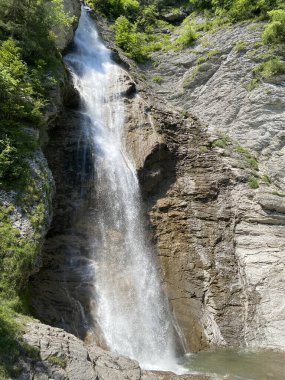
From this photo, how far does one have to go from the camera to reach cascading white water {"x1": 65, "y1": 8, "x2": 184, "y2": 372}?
42.0 feet

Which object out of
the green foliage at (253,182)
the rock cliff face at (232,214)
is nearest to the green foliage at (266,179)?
the rock cliff face at (232,214)

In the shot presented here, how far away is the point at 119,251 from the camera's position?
607 inches

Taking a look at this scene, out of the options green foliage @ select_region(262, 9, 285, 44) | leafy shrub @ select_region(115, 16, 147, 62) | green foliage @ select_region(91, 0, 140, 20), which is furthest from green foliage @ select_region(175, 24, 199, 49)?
green foliage @ select_region(91, 0, 140, 20)

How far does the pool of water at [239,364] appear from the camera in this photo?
10.9 m

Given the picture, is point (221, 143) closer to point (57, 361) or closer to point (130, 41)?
point (57, 361)

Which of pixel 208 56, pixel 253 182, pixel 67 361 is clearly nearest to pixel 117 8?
pixel 208 56

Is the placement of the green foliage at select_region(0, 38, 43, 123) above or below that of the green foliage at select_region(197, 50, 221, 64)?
below

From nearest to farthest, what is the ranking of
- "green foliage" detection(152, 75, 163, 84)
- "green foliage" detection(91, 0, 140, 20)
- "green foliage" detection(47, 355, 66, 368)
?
"green foliage" detection(47, 355, 66, 368) → "green foliage" detection(152, 75, 163, 84) → "green foliage" detection(91, 0, 140, 20)

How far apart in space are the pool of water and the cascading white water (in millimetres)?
787

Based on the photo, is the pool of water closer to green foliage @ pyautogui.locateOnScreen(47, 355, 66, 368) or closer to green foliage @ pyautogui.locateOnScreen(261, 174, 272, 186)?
green foliage @ pyautogui.locateOnScreen(47, 355, 66, 368)

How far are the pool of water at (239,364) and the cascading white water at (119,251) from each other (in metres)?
0.79

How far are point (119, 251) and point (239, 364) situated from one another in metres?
6.00

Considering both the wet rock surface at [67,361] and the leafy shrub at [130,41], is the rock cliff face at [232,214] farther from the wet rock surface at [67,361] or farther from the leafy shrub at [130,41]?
the leafy shrub at [130,41]

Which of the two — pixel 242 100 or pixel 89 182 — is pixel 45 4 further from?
pixel 242 100
